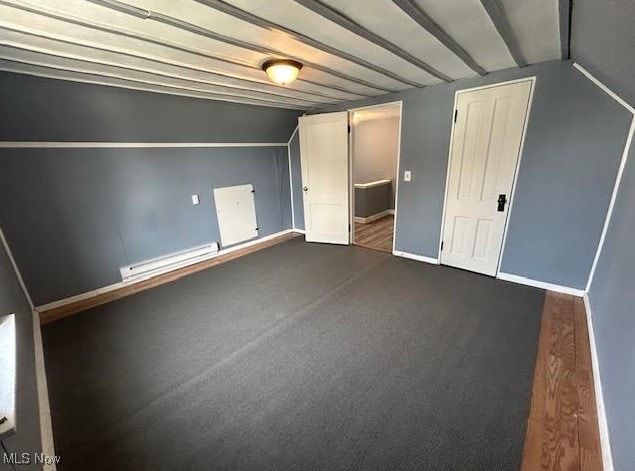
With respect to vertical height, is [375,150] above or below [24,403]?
above

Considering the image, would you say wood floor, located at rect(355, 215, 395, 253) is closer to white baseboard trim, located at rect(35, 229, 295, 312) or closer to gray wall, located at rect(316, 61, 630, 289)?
gray wall, located at rect(316, 61, 630, 289)

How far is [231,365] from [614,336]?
7.81 ft

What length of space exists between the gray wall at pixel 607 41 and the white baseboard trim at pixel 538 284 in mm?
1674

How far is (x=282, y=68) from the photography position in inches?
79.9

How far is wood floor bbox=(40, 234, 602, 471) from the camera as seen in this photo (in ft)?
4.19

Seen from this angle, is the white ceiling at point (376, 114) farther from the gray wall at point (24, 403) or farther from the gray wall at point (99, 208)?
the gray wall at point (24, 403)

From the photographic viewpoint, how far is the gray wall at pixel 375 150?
5.67 metres

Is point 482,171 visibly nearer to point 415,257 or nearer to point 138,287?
point 415,257

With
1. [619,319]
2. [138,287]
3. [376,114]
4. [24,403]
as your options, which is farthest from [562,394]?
[376,114]

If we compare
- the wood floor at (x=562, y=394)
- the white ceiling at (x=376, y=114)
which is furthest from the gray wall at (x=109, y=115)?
the wood floor at (x=562, y=394)

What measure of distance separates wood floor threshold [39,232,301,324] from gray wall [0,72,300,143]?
166 cm

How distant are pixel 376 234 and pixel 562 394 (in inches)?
134

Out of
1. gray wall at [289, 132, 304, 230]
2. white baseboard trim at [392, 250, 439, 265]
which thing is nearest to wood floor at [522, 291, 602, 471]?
white baseboard trim at [392, 250, 439, 265]

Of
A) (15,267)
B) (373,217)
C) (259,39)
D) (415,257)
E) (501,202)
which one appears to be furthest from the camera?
(373,217)
